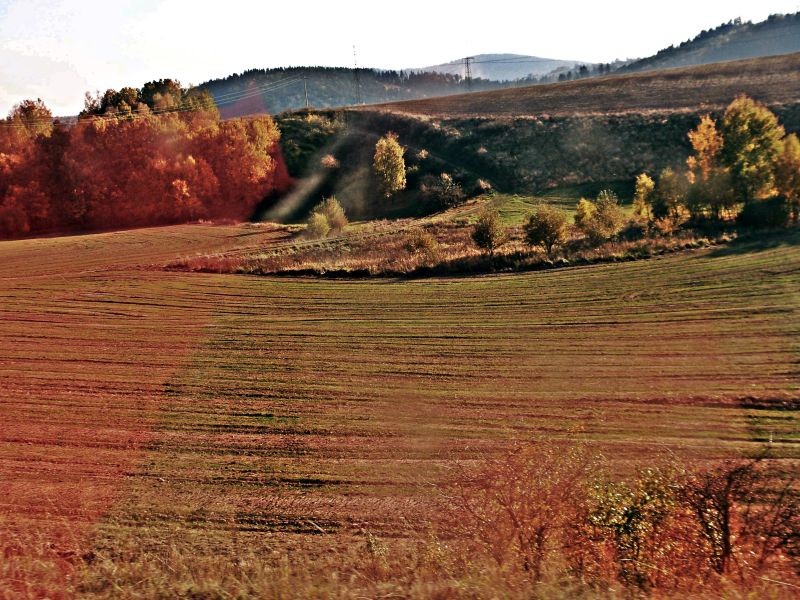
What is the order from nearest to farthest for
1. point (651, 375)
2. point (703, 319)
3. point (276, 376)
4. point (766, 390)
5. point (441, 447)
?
1. point (441, 447)
2. point (766, 390)
3. point (651, 375)
4. point (276, 376)
5. point (703, 319)

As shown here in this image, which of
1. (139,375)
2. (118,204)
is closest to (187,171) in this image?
(118,204)

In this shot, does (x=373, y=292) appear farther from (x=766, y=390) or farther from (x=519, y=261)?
(x=766, y=390)

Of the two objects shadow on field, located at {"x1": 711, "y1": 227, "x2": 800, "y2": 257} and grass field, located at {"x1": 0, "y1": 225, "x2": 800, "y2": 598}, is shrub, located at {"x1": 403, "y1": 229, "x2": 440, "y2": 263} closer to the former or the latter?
grass field, located at {"x1": 0, "y1": 225, "x2": 800, "y2": 598}

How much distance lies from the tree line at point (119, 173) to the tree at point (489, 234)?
100ft

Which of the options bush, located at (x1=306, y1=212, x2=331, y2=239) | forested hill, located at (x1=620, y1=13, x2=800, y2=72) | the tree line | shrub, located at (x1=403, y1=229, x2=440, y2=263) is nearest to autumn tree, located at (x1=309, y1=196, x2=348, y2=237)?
bush, located at (x1=306, y1=212, x2=331, y2=239)

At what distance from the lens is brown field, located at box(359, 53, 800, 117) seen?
50.4 metres

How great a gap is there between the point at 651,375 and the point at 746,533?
722cm

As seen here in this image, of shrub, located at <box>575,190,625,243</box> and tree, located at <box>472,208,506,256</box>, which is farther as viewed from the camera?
shrub, located at <box>575,190,625,243</box>

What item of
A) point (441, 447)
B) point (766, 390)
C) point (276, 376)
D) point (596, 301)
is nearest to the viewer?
point (441, 447)

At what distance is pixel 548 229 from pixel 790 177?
401 inches

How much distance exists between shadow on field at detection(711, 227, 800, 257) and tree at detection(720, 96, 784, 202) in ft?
9.97

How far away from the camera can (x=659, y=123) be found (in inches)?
1892

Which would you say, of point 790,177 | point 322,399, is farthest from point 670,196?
point 322,399

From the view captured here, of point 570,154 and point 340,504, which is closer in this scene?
point 340,504
